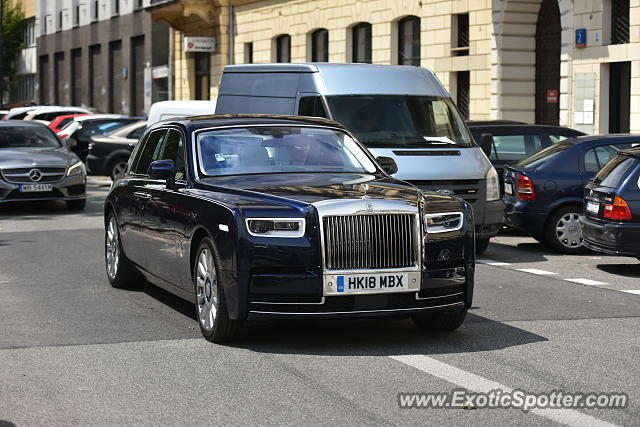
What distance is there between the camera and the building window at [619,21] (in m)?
27.8

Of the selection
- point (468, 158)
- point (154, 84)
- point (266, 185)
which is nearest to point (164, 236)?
point (266, 185)

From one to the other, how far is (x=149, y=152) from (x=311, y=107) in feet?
16.3

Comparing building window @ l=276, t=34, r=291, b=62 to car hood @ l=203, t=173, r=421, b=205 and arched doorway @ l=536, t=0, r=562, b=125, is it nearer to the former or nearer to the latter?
arched doorway @ l=536, t=0, r=562, b=125

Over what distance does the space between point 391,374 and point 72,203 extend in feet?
49.2

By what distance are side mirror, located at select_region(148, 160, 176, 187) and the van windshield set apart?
5.33m

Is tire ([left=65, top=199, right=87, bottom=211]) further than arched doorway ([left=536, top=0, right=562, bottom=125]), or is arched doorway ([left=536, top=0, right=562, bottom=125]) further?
arched doorway ([left=536, top=0, right=562, bottom=125])

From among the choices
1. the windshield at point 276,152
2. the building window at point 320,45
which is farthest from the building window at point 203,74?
the windshield at point 276,152

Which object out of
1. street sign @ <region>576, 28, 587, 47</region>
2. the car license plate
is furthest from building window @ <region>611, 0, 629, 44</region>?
the car license plate

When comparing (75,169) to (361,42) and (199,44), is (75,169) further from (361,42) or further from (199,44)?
(199,44)

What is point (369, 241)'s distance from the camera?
8.44 m

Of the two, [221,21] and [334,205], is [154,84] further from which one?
[334,205]

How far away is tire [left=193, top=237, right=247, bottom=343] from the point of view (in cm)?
860

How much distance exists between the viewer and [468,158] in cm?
1498

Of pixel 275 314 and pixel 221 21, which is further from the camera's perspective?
pixel 221 21
